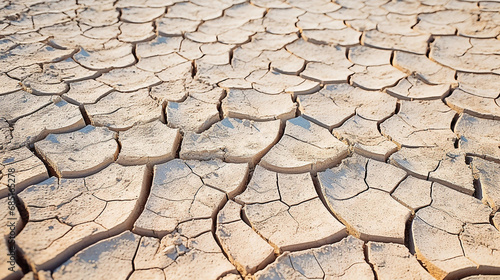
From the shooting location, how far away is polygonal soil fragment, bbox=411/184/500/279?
1.53m

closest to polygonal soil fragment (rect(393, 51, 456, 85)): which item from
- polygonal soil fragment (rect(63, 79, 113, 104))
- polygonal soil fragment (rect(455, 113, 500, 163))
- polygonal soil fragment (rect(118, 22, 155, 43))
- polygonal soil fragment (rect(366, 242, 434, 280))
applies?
polygonal soil fragment (rect(455, 113, 500, 163))

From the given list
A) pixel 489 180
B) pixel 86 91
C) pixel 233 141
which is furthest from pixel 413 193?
pixel 86 91

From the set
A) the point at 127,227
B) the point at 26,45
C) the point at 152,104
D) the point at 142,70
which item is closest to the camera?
the point at 127,227

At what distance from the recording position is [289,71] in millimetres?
2740

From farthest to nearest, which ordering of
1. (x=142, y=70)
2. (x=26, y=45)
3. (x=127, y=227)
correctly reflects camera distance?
1. (x=26, y=45)
2. (x=142, y=70)
3. (x=127, y=227)

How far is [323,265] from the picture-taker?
1531 millimetres

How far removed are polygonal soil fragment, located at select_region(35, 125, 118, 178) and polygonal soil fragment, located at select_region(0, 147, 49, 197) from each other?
0.05 metres

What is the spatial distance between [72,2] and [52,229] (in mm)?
2755

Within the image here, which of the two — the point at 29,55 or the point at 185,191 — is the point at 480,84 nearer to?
the point at 185,191

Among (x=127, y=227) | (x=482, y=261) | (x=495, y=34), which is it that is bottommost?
(x=127, y=227)

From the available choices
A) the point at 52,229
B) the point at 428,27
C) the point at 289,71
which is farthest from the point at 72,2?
the point at 428,27

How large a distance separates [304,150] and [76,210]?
3.70ft

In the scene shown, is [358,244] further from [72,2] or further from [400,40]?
[72,2]

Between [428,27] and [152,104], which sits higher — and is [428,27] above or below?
above
